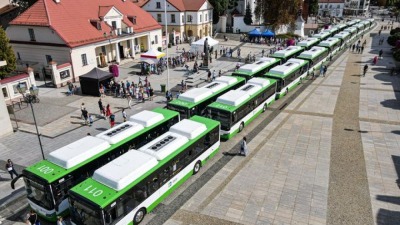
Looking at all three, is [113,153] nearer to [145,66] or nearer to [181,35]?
[145,66]

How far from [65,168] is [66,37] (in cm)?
2670

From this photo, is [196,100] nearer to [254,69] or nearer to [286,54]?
[254,69]

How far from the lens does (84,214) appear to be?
1207 centimetres

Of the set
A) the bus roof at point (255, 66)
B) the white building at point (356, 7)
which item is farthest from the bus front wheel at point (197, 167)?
the white building at point (356, 7)

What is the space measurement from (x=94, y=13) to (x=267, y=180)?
36.7m

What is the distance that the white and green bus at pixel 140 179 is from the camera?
1202 centimetres

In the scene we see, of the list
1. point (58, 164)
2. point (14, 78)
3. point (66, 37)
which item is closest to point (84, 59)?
point (66, 37)

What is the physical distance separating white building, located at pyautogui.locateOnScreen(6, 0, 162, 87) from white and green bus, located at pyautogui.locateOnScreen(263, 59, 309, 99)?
75.5 ft

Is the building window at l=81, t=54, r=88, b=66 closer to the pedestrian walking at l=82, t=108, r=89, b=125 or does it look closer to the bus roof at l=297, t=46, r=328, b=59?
the pedestrian walking at l=82, t=108, r=89, b=125

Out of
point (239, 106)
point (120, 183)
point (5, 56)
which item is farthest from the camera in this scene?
point (5, 56)

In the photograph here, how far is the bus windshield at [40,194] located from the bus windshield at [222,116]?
12029 millimetres

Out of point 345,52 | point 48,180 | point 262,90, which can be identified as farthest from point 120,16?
point 345,52

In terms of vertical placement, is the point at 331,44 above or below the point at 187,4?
below

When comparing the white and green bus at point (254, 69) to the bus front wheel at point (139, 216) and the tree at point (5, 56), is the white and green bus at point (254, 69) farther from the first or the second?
the tree at point (5, 56)
